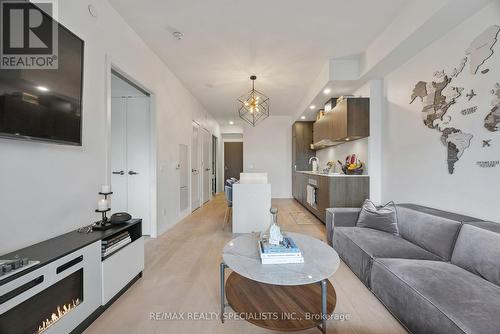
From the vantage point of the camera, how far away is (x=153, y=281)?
2010mm

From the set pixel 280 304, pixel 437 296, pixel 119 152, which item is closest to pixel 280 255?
pixel 280 304

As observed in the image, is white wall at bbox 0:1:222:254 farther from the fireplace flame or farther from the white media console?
the fireplace flame

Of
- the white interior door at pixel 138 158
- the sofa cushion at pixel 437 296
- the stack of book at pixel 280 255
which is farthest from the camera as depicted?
the white interior door at pixel 138 158

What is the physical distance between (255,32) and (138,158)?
241 centimetres

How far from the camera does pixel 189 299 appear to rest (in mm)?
1744

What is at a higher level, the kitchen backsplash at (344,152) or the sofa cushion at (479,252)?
the kitchen backsplash at (344,152)

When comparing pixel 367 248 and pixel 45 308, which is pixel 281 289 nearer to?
pixel 367 248

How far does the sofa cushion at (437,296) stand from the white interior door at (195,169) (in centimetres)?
413

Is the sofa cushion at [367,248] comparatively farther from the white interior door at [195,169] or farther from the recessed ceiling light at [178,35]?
the white interior door at [195,169]

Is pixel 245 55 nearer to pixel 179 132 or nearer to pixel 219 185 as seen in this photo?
pixel 179 132

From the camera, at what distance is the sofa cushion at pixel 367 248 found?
176cm

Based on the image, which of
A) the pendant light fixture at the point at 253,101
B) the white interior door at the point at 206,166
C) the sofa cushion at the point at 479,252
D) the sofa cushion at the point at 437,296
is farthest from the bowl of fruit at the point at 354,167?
the white interior door at the point at 206,166

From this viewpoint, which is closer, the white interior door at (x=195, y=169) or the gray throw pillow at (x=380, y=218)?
the gray throw pillow at (x=380, y=218)

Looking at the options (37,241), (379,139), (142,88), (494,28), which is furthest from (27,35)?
(379,139)
